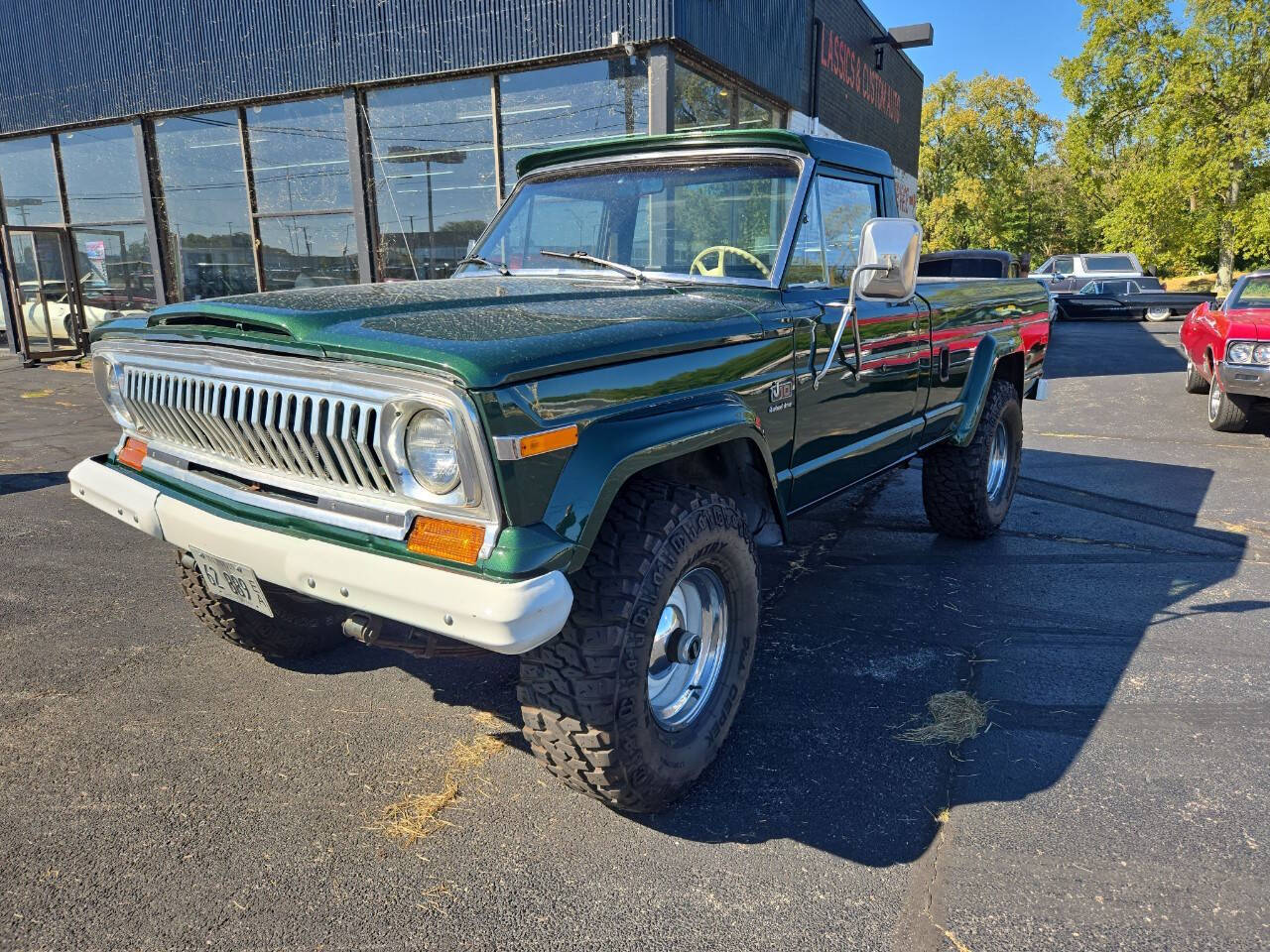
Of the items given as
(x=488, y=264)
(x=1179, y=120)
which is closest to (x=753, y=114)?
(x=488, y=264)

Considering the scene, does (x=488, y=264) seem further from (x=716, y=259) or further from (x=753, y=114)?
(x=753, y=114)

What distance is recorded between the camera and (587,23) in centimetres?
975

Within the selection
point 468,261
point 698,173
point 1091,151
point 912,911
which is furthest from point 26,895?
point 1091,151

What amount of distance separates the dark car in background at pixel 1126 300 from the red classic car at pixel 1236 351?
12211mm

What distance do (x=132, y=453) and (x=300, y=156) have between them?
10.5 meters

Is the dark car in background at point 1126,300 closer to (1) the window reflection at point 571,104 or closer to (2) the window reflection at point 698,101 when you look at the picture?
(2) the window reflection at point 698,101

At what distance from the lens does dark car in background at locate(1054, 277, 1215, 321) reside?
20.7m

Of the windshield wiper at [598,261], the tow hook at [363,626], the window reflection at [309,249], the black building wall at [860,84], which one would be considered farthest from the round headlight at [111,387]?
the black building wall at [860,84]

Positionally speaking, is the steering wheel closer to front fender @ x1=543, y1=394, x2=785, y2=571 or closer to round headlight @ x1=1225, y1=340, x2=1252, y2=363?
front fender @ x1=543, y1=394, x2=785, y2=571

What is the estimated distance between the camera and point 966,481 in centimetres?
485

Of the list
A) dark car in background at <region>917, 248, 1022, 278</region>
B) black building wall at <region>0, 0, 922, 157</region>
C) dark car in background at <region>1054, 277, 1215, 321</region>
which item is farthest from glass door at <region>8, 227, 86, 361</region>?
dark car in background at <region>1054, 277, 1215, 321</region>

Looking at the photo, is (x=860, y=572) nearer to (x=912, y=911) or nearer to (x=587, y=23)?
(x=912, y=911)

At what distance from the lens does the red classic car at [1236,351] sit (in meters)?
7.65

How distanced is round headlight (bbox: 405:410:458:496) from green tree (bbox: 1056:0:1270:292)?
29.5 metres
